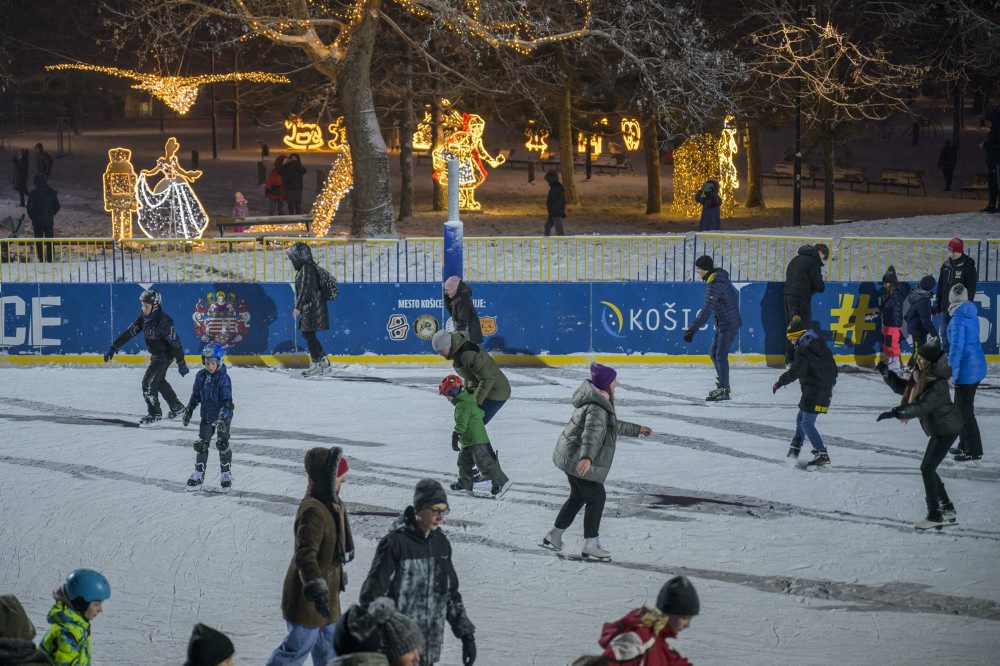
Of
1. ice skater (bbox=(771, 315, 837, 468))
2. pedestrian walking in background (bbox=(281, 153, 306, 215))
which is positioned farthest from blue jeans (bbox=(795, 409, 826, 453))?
pedestrian walking in background (bbox=(281, 153, 306, 215))

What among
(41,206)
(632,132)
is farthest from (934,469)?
(632,132)

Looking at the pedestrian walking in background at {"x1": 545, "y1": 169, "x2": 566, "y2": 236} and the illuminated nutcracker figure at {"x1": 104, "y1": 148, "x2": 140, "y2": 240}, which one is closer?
the illuminated nutcracker figure at {"x1": 104, "y1": 148, "x2": 140, "y2": 240}

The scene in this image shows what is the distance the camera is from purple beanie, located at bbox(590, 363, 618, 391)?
8.88 metres

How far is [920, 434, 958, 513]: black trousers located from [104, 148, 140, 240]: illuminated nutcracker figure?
54.7 feet

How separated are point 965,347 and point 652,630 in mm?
7258

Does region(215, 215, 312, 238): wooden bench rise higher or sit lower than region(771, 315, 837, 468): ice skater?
higher

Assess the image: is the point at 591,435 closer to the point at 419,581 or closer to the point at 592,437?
the point at 592,437

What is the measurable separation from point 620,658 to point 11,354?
14360mm

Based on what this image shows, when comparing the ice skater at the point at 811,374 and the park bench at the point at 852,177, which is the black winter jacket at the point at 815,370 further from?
the park bench at the point at 852,177

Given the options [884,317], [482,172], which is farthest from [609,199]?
[884,317]

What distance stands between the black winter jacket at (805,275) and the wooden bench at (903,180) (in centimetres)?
2268

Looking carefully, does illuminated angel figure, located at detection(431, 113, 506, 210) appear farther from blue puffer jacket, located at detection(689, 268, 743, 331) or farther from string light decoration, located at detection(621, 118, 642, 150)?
string light decoration, located at detection(621, 118, 642, 150)

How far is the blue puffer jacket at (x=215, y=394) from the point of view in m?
11.0

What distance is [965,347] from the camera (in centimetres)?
1133
